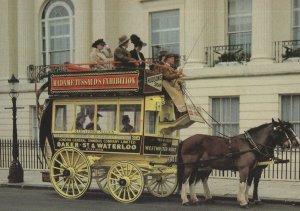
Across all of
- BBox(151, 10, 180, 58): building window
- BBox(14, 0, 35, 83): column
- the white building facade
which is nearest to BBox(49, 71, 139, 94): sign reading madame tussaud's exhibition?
the white building facade

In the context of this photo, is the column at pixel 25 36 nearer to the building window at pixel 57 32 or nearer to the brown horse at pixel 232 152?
the building window at pixel 57 32

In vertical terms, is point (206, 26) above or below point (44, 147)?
above

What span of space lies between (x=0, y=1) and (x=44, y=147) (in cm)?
1722

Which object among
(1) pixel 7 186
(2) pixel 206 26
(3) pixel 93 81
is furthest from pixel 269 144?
(2) pixel 206 26

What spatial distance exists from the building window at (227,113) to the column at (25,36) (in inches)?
415

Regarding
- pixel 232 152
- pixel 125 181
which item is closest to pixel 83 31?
pixel 125 181

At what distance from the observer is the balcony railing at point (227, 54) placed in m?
24.1

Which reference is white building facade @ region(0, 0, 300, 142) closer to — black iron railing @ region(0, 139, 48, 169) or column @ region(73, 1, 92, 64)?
column @ region(73, 1, 92, 64)

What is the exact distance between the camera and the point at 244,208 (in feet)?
40.7

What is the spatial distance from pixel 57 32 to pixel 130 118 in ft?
55.0

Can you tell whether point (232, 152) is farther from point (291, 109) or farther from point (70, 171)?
point (291, 109)

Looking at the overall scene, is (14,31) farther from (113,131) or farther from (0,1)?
(113,131)

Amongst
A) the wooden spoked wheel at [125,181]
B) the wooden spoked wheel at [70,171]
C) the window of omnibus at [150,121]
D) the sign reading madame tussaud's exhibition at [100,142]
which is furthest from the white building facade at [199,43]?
the wooden spoked wheel at [125,181]

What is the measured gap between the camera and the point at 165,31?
2639 cm
